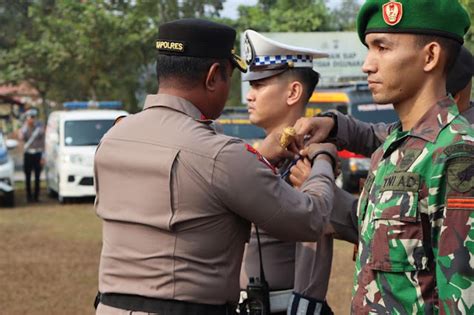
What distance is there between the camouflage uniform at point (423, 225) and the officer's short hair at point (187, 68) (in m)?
0.66

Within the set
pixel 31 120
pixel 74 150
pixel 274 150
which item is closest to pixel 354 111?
pixel 74 150

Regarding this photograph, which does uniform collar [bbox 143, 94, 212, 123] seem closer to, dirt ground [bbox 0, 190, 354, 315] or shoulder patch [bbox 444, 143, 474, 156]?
shoulder patch [bbox 444, 143, 474, 156]

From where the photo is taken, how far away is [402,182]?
1995 mm

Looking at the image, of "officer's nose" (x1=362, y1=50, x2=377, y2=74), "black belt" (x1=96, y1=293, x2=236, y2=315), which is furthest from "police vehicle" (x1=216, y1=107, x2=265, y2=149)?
"officer's nose" (x1=362, y1=50, x2=377, y2=74)

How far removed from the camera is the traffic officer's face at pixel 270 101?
3.28 meters

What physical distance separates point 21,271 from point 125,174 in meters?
7.18

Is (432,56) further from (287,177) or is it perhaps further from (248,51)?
(248,51)

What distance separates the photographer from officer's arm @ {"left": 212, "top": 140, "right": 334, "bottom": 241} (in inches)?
94.2

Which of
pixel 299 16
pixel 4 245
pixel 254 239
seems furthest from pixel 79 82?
pixel 254 239

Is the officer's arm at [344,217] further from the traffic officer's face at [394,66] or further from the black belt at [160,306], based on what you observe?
the traffic officer's face at [394,66]

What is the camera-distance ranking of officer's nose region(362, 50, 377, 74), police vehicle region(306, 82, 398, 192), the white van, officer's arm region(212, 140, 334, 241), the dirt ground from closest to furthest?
officer's nose region(362, 50, 377, 74) → officer's arm region(212, 140, 334, 241) → the dirt ground → the white van → police vehicle region(306, 82, 398, 192)

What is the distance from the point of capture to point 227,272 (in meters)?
2.49

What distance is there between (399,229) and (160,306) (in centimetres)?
77

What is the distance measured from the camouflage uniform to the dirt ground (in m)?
5.27
